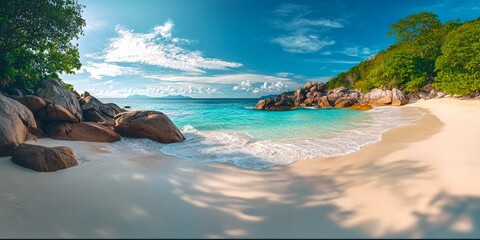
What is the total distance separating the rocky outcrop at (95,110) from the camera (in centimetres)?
1490

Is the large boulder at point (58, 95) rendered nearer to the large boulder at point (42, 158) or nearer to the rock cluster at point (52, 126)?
the rock cluster at point (52, 126)

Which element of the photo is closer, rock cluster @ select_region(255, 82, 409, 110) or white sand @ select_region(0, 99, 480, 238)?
white sand @ select_region(0, 99, 480, 238)

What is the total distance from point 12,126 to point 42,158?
2711 millimetres

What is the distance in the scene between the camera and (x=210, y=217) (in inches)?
150

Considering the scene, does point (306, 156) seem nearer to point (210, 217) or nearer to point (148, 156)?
point (210, 217)

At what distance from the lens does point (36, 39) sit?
14422 millimetres

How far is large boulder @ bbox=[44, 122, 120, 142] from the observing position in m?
9.95

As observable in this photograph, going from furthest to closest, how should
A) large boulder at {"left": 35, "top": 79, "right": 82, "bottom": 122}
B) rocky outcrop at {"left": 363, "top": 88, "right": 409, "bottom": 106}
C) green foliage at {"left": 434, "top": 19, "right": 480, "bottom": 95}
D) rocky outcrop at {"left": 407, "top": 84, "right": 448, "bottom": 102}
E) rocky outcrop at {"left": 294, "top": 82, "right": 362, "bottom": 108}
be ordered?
rocky outcrop at {"left": 294, "top": 82, "right": 362, "bottom": 108}, rocky outcrop at {"left": 363, "top": 88, "right": 409, "bottom": 106}, rocky outcrop at {"left": 407, "top": 84, "right": 448, "bottom": 102}, green foliage at {"left": 434, "top": 19, "right": 480, "bottom": 95}, large boulder at {"left": 35, "top": 79, "right": 82, "bottom": 122}

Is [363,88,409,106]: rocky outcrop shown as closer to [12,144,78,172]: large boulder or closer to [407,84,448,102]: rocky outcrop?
[407,84,448,102]: rocky outcrop

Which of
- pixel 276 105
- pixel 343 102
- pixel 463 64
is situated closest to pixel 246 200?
pixel 463 64

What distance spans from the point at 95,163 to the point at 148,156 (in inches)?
71.9

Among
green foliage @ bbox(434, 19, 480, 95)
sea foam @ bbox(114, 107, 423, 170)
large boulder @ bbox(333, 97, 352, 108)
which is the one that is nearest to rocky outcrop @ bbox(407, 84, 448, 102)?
green foliage @ bbox(434, 19, 480, 95)

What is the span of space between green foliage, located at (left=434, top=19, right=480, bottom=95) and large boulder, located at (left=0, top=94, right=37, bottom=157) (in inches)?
1564

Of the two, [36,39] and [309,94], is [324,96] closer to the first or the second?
[309,94]
